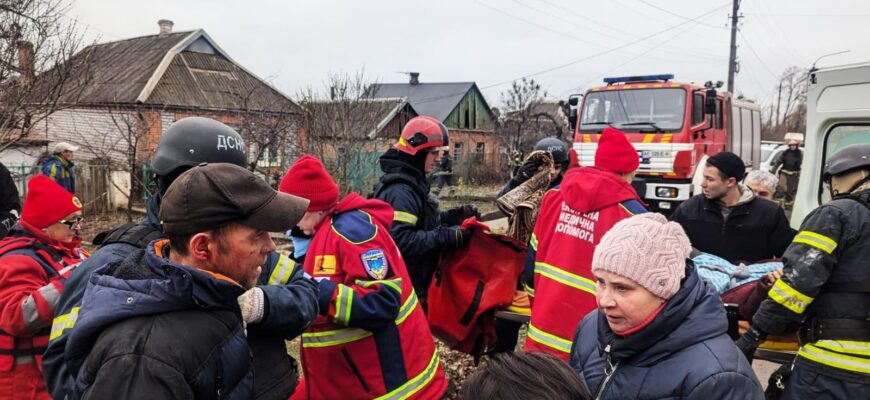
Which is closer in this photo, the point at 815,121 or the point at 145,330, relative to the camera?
the point at 145,330

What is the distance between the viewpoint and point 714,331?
1.82 m

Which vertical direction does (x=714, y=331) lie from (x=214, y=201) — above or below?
below

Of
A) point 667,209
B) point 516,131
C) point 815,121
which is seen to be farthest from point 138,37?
point 815,121

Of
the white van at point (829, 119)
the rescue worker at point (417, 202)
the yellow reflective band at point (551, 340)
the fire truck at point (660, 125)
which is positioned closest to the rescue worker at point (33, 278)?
the rescue worker at point (417, 202)

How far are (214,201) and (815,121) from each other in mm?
4977

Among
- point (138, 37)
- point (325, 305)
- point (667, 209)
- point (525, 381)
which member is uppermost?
point (138, 37)

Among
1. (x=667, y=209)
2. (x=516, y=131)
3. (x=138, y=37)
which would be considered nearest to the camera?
(x=667, y=209)

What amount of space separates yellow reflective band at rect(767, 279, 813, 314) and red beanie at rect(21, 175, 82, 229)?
3.73m

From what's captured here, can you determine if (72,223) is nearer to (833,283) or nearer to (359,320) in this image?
(359,320)

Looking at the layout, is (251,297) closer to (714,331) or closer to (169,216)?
(169,216)

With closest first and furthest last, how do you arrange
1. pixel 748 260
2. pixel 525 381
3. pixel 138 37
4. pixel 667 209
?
pixel 525 381
pixel 748 260
pixel 667 209
pixel 138 37

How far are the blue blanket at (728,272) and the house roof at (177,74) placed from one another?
19122 millimetres

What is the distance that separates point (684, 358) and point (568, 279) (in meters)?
1.38

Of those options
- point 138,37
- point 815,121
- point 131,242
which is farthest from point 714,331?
point 138,37
